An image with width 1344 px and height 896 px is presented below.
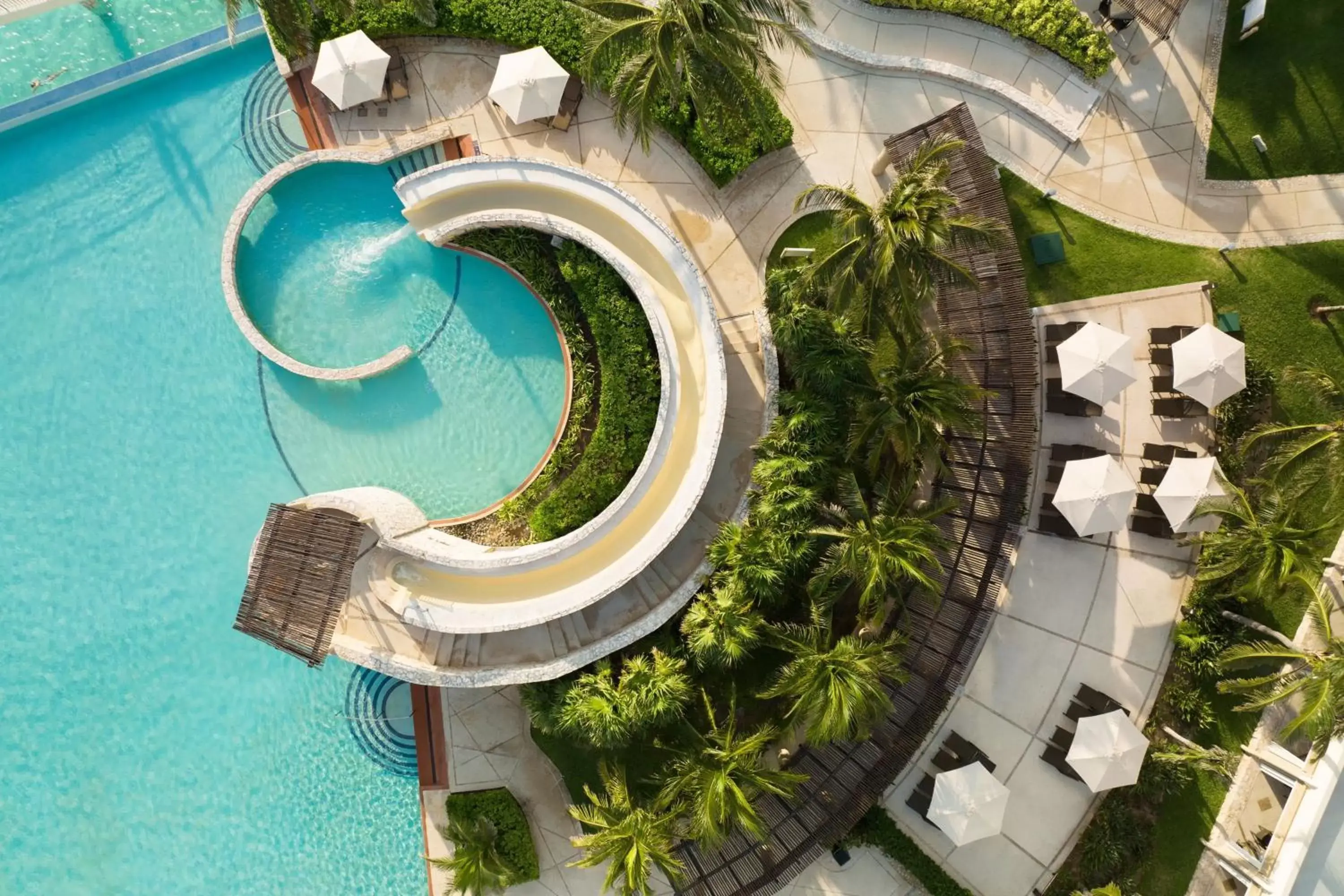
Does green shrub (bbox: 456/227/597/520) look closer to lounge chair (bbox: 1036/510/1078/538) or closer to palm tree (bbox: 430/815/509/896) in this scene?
palm tree (bbox: 430/815/509/896)

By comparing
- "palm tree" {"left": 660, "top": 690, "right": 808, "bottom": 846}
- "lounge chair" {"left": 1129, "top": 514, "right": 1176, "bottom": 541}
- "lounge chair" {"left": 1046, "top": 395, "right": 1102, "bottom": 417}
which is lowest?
"palm tree" {"left": 660, "top": 690, "right": 808, "bottom": 846}

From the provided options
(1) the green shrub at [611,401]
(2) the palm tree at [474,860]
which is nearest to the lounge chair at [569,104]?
(1) the green shrub at [611,401]

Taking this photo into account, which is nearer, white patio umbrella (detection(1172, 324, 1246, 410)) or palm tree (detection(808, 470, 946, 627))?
palm tree (detection(808, 470, 946, 627))

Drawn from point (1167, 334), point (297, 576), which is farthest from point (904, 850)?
point (297, 576)

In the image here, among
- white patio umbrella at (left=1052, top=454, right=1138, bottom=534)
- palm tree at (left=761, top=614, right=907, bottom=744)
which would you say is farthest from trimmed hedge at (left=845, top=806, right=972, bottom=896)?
white patio umbrella at (left=1052, top=454, right=1138, bottom=534)

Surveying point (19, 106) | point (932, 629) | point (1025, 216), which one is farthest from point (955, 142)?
point (19, 106)

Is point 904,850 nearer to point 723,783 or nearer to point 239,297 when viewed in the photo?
point 723,783
